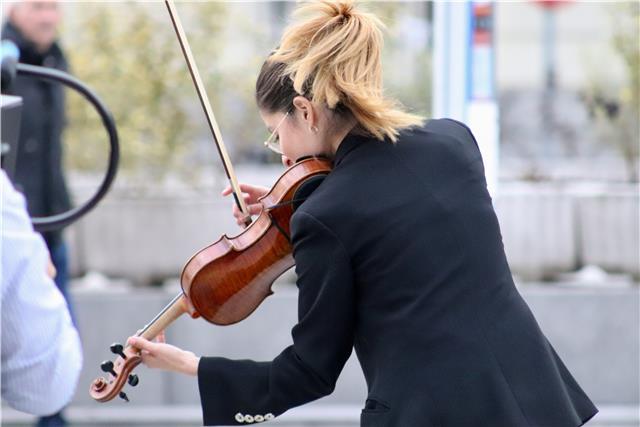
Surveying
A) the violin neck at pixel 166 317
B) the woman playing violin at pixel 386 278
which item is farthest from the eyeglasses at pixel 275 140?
the violin neck at pixel 166 317

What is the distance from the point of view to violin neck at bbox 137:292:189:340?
2.15 m

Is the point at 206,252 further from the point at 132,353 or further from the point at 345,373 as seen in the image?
the point at 345,373

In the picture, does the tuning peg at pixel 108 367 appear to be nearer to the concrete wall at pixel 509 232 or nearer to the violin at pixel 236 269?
the violin at pixel 236 269

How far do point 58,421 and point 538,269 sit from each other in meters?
2.24

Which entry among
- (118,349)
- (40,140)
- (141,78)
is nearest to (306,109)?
(118,349)

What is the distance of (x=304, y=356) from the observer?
6.48ft

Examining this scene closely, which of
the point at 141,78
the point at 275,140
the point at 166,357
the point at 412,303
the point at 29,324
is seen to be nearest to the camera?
the point at 29,324

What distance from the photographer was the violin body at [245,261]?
2.12 metres

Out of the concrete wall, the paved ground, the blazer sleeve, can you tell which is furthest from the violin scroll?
the concrete wall

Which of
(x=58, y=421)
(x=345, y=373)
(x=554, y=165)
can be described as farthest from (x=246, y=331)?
(x=554, y=165)

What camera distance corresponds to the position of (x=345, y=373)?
15.8 feet

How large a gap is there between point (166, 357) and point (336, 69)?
1.94ft

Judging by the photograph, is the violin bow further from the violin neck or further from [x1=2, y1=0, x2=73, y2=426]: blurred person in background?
[x1=2, y1=0, x2=73, y2=426]: blurred person in background

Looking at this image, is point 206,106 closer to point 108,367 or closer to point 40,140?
point 108,367
